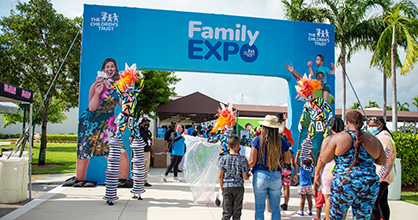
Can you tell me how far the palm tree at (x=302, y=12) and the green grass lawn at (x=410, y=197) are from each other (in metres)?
12.7

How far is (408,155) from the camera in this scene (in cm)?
920

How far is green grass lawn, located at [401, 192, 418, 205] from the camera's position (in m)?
7.44

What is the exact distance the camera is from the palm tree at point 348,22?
17.5 m

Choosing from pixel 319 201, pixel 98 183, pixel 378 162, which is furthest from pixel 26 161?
pixel 378 162

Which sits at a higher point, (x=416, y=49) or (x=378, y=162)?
(x=416, y=49)

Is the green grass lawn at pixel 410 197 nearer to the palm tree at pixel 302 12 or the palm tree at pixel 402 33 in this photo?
the palm tree at pixel 402 33

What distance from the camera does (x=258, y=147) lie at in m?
3.98

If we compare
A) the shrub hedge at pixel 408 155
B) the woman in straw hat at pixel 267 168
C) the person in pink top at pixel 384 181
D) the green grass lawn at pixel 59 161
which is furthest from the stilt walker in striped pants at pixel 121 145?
the shrub hedge at pixel 408 155

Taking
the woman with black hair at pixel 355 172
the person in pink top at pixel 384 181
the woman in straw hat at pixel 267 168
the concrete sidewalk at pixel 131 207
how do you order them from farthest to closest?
the concrete sidewalk at pixel 131 207 → the person in pink top at pixel 384 181 → the woman in straw hat at pixel 267 168 → the woman with black hair at pixel 355 172

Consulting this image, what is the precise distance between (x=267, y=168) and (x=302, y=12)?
17789mm

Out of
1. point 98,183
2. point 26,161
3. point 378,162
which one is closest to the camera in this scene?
point 378,162

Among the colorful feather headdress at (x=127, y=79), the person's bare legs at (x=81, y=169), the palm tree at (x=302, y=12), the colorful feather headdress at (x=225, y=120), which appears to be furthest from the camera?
the palm tree at (x=302, y=12)

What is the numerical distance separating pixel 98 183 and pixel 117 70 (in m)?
3.07

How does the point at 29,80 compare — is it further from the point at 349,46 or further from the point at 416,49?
the point at 349,46
